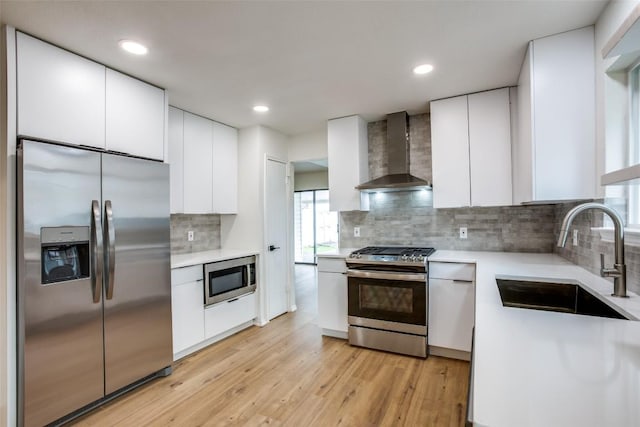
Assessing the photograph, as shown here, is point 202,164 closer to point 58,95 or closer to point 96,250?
point 58,95

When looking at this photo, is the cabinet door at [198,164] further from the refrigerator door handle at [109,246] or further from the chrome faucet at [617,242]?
the chrome faucet at [617,242]

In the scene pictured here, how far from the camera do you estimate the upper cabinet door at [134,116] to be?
2.28 metres

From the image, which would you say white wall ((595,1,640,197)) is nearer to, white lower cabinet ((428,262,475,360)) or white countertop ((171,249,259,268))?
white lower cabinet ((428,262,475,360))

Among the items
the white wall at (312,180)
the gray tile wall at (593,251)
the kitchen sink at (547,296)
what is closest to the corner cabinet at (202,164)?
the kitchen sink at (547,296)

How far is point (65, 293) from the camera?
75.1 inches

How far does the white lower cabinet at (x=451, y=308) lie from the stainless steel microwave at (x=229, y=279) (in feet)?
6.58

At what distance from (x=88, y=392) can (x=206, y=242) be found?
6.53ft

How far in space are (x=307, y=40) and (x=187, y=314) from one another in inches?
99.0

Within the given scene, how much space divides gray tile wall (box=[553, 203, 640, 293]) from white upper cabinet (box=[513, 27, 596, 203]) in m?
0.23

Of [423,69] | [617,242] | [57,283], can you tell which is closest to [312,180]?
[423,69]

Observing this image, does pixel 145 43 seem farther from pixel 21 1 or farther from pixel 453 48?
pixel 453 48

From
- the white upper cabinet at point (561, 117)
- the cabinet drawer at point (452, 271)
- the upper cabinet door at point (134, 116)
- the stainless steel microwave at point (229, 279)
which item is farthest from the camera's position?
the stainless steel microwave at point (229, 279)

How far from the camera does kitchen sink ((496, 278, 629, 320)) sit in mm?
A: 1603

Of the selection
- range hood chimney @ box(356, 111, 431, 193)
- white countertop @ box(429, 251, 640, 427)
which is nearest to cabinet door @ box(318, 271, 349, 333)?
range hood chimney @ box(356, 111, 431, 193)
